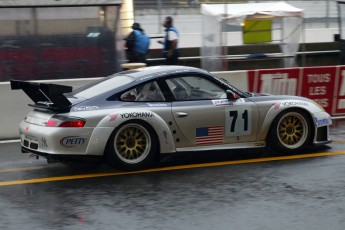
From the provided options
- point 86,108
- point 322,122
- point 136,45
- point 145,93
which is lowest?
point 322,122

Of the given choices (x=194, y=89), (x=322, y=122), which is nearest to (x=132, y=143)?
(x=194, y=89)

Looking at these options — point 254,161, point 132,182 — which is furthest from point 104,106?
point 254,161

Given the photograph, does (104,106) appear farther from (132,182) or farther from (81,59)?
(81,59)

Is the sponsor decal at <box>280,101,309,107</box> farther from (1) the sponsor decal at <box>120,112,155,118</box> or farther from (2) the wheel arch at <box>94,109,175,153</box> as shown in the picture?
(1) the sponsor decal at <box>120,112,155,118</box>

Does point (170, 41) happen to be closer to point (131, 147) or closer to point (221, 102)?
point (221, 102)

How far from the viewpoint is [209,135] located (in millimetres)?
8383

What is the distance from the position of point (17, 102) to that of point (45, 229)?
584 cm

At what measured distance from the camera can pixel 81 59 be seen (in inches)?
493

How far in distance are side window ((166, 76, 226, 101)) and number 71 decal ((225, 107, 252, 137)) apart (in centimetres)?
27

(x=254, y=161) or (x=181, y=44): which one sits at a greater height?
(x=181, y=44)

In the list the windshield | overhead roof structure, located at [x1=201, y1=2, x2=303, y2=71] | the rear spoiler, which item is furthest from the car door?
overhead roof structure, located at [x1=201, y1=2, x2=303, y2=71]

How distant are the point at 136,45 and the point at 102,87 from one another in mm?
7284

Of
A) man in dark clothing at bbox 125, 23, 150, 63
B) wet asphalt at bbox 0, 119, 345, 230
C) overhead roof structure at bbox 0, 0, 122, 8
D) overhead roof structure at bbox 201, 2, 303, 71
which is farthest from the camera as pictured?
overhead roof structure at bbox 201, 2, 303, 71

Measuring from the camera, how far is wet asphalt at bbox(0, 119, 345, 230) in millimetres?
5953
